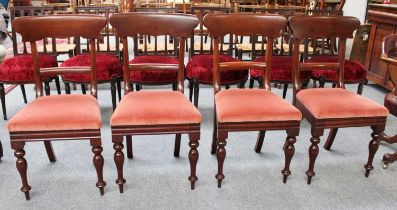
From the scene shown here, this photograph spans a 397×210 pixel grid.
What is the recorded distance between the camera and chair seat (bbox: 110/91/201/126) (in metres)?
1.76

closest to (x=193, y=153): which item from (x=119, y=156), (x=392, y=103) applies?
(x=119, y=156)

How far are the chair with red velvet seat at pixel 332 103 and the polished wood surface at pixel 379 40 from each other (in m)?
1.57

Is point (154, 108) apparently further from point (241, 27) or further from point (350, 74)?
point (350, 74)

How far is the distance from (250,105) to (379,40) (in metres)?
2.63

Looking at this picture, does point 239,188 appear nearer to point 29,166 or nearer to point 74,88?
point 29,166

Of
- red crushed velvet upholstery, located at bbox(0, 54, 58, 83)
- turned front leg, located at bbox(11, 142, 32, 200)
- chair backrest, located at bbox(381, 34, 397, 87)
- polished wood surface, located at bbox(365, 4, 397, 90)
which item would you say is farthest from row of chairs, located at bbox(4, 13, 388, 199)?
polished wood surface, located at bbox(365, 4, 397, 90)

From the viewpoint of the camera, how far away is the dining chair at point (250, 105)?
6.07 ft

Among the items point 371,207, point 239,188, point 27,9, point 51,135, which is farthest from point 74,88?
point 371,207

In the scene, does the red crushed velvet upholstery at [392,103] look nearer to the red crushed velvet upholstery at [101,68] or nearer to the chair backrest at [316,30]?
the chair backrest at [316,30]

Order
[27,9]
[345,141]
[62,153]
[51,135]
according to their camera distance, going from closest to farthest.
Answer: [51,135] < [62,153] < [345,141] < [27,9]

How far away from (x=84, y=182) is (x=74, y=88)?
6.43 feet

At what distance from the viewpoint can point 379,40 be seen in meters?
3.77

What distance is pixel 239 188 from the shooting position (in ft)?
6.63

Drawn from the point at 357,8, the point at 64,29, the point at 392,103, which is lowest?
the point at 392,103
